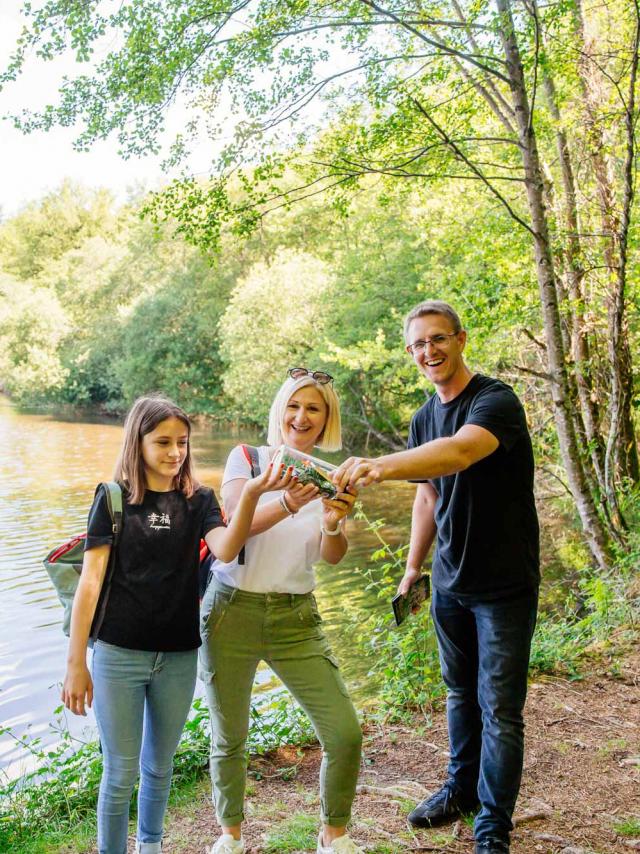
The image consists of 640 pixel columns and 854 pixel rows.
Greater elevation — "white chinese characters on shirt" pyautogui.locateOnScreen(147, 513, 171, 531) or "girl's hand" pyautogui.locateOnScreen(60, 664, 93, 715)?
"white chinese characters on shirt" pyautogui.locateOnScreen(147, 513, 171, 531)

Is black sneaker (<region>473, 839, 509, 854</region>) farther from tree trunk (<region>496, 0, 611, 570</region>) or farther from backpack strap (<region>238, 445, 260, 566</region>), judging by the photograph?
tree trunk (<region>496, 0, 611, 570</region>)

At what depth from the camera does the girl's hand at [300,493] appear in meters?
2.40

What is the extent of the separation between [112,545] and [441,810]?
1729 mm

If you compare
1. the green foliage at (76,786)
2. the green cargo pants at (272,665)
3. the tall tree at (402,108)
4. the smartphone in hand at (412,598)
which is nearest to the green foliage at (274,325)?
the tall tree at (402,108)

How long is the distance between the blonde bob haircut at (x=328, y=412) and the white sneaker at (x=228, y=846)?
1491 mm

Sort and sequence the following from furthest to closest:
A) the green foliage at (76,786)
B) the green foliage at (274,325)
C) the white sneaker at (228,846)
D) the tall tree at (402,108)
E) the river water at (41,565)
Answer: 1. the green foliage at (274,325)
2. the river water at (41,565)
3. the tall tree at (402,108)
4. the green foliage at (76,786)
5. the white sneaker at (228,846)

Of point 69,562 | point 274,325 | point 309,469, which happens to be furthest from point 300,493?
point 274,325

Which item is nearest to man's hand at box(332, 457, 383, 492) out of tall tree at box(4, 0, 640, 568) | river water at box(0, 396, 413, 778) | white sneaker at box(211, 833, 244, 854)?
white sneaker at box(211, 833, 244, 854)

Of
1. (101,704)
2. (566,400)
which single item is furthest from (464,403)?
(566,400)

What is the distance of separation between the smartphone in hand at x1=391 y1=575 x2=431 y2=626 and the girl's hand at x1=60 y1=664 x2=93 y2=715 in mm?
1267

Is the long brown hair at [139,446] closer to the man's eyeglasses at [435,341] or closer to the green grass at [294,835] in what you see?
the man's eyeglasses at [435,341]

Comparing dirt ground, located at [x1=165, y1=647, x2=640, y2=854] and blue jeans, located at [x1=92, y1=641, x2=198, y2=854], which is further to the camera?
dirt ground, located at [x1=165, y1=647, x2=640, y2=854]

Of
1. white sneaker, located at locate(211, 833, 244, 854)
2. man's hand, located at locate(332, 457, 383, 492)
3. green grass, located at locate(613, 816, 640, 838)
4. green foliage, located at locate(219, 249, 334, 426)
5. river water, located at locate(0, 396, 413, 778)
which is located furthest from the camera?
green foliage, located at locate(219, 249, 334, 426)

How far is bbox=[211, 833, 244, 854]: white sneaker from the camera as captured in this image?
9.11ft
